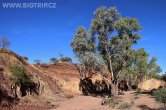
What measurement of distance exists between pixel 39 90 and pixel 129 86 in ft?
Result: 104

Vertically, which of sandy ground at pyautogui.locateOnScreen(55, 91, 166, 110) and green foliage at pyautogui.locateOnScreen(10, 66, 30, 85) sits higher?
green foliage at pyautogui.locateOnScreen(10, 66, 30, 85)

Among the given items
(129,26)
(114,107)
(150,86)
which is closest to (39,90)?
(114,107)

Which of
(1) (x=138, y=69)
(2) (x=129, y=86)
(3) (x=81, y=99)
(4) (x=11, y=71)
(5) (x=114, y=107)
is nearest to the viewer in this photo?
(5) (x=114, y=107)

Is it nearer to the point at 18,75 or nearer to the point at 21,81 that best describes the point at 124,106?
the point at 21,81

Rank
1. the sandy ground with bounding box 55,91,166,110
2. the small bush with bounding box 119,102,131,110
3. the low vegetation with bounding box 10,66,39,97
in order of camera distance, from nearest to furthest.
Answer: the sandy ground with bounding box 55,91,166,110
the small bush with bounding box 119,102,131,110
the low vegetation with bounding box 10,66,39,97

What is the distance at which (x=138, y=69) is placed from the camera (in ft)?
174

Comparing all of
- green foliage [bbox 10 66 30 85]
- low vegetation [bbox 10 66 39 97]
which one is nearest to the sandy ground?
low vegetation [bbox 10 66 39 97]

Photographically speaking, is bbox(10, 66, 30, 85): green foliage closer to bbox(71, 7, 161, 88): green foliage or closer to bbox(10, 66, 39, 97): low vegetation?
bbox(10, 66, 39, 97): low vegetation

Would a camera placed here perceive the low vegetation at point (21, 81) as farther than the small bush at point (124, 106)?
Yes

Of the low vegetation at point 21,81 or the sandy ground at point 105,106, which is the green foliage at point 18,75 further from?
the sandy ground at point 105,106

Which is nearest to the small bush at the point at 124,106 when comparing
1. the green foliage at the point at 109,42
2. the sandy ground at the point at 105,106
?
the sandy ground at the point at 105,106

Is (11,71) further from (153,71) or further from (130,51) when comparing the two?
(153,71)

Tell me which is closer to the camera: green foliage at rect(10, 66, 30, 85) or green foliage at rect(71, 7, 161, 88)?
green foliage at rect(10, 66, 30, 85)

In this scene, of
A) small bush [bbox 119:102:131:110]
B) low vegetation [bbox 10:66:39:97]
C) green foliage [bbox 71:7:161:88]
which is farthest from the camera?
green foliage [bbox 71:7:161:88]
